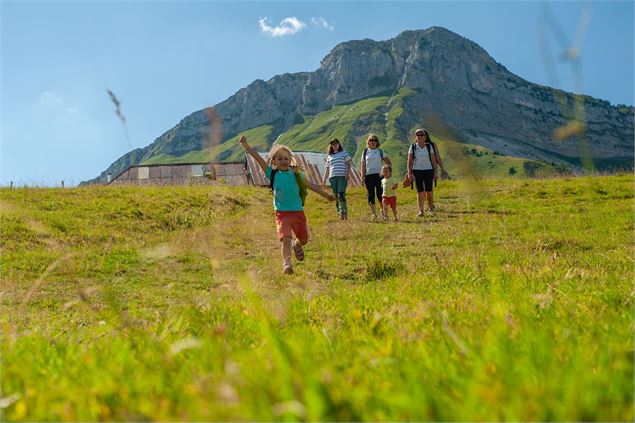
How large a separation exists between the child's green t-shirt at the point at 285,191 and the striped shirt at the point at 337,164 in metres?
8.23

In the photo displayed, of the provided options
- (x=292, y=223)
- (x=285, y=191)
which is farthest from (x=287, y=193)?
(x=292, y=223)

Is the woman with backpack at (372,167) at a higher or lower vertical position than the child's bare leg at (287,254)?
higher

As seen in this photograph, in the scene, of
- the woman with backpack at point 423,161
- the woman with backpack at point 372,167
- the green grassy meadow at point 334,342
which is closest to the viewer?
the green grassy meadow at point 334,342

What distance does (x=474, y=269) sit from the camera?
695 centimetres

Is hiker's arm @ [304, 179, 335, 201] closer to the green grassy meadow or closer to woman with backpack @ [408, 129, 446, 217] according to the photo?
the green grassy meadow

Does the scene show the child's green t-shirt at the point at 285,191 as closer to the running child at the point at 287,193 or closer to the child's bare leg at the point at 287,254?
the running child at the point at 287,193

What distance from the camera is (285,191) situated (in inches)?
402

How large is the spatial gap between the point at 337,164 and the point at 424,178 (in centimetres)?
309

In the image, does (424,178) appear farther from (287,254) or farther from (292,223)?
(287,254)

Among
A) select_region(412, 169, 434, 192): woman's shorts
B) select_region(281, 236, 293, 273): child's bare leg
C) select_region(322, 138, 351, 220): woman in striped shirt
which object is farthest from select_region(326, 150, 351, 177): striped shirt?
select_region(281, 236, 293, 273): child's bare leg

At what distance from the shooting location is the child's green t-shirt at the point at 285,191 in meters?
10.2

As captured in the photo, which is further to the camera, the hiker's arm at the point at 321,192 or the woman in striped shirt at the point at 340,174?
the woman in striped shirt at the point at 340,174

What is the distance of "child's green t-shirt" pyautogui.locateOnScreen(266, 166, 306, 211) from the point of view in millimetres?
10188

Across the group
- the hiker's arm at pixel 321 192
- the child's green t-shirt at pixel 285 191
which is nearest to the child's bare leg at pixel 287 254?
the child's green t-shirt at pixel 285 191
